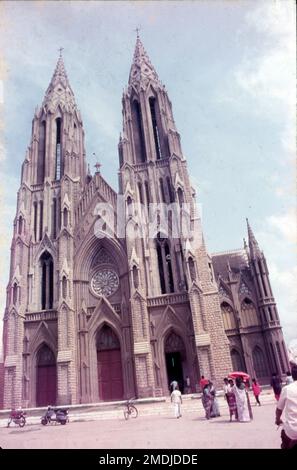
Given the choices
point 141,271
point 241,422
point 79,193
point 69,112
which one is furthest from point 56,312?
point 69,112

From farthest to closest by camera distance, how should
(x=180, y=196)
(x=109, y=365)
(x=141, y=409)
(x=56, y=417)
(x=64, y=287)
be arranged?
(x=180, y=196) < (x=64, y=287) < (x=109, y=365) < (x=141, y=409) < (x=56, y=417)

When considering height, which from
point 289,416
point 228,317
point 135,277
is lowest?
point 289,416

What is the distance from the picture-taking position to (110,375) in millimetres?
24859

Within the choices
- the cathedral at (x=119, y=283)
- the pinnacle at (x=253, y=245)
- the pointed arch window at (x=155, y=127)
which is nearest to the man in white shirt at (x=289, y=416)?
the cathedral at (x=119, y=283)

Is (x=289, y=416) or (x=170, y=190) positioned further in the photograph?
(x=170, y=190)

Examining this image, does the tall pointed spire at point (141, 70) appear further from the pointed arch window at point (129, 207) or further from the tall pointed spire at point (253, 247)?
A: the tall pointed spire at point (253, 247)

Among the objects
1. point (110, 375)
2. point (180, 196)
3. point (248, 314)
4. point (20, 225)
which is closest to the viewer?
point (110, 375)

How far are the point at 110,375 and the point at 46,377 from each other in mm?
4716

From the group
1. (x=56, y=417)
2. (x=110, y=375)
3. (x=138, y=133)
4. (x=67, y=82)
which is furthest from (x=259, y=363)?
(x=67, y=82)

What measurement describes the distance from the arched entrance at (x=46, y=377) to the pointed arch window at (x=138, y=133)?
18.1 meters

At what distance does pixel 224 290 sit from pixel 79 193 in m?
18.5

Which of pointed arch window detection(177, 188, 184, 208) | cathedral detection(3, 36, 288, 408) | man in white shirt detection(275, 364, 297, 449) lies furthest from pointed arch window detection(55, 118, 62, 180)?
man in white shirt detection(275, 364, 297, 449)

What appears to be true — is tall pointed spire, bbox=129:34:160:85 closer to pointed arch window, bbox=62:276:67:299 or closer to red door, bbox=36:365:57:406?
pointed arch window, bbox=62:276:67:299

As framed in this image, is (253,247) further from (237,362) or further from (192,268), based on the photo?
(192,268)
